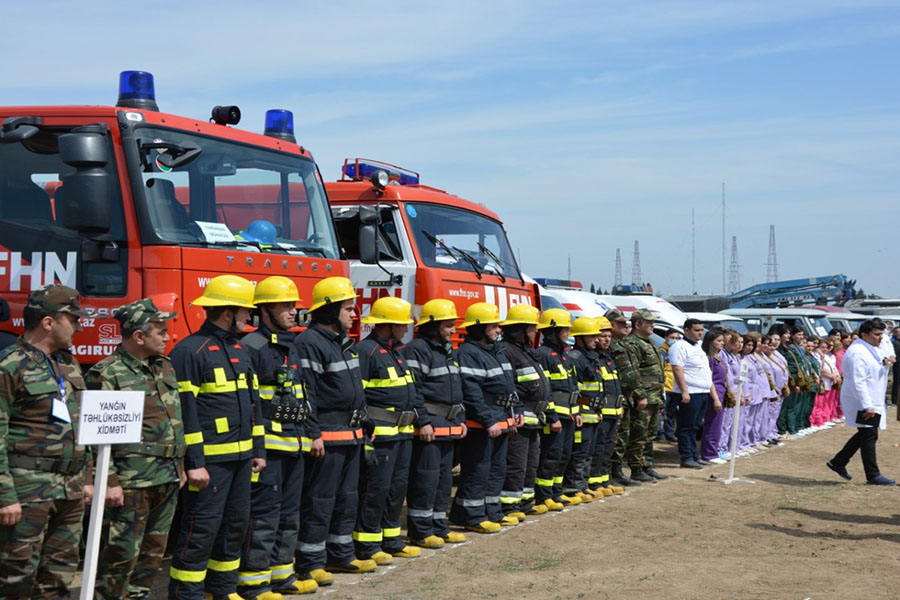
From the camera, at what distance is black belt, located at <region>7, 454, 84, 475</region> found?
5402 mm

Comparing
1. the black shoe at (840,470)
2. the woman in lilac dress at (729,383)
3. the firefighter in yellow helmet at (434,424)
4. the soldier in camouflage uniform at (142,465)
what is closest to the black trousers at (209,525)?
the soldier in camouflage uniform at (142,465)

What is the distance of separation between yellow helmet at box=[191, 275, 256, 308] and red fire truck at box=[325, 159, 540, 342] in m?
3.26

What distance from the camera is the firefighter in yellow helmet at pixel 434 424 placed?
8.83m

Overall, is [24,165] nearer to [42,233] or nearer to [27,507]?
[42,233]

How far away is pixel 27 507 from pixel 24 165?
3019mm

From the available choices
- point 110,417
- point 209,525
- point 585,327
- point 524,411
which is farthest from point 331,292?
point 585,327

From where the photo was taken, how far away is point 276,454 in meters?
7.00

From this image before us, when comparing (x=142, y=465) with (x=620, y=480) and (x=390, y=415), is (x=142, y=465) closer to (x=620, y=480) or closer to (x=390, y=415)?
(x=390, y=415)

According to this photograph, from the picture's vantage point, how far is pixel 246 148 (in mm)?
8438

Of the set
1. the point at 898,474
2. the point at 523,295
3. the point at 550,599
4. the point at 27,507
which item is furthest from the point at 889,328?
the point at 27,507

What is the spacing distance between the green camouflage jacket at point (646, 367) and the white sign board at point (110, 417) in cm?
819

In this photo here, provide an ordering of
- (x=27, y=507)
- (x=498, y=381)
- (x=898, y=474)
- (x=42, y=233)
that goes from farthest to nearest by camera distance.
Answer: (x=898, y=474) → (x=498, y=381) → (x=42, y=233) → (x=27, y=507)

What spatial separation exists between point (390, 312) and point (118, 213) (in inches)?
91.4

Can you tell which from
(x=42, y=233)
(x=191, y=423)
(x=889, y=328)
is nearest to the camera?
(x=191, y=423)
